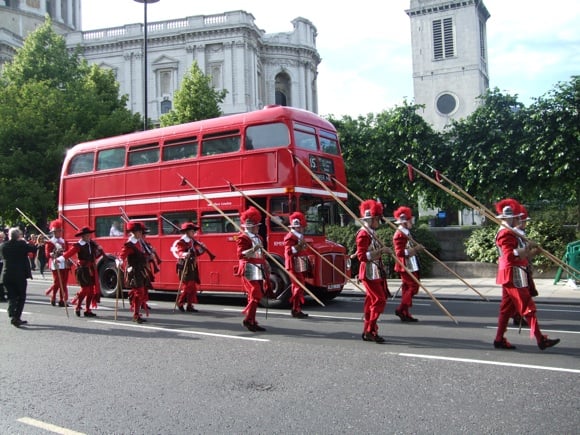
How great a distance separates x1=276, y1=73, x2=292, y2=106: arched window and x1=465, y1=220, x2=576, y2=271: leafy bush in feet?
148

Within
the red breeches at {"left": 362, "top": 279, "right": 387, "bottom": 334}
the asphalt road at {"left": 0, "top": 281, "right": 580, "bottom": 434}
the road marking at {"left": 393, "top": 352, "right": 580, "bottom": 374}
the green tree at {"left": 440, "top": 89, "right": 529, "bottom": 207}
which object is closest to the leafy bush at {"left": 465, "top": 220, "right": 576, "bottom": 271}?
the green tree at {"left": 440, "top": 89, "right": 529, "bottom": 207}

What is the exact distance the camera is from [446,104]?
58812 millimetres

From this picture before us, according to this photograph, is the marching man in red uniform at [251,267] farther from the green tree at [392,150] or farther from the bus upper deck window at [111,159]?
the green tree at [392,150]

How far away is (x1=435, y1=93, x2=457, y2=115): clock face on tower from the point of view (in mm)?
58375

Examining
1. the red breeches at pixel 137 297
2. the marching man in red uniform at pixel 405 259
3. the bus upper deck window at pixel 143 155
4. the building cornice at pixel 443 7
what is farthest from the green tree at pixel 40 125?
the building cornice at pixel 443 7

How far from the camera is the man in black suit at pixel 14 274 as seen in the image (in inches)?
381

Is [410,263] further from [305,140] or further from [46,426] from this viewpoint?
[46,426]

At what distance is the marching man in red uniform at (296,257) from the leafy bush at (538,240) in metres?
9.15

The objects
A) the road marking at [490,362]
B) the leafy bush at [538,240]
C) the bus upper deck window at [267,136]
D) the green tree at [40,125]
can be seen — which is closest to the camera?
the road marking at [490,362]

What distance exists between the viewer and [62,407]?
512 centimetres

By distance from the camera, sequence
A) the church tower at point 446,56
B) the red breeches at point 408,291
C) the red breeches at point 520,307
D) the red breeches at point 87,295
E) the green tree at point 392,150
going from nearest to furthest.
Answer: the red breeches at point 520,307, the red breeches at point 408,291, the red breeches at point 87,295, the green tree at point 392,150, the church tower at point 446,56

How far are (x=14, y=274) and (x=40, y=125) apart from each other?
731 inches

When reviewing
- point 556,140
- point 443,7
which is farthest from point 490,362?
point 443,7

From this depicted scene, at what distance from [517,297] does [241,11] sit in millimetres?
51659
